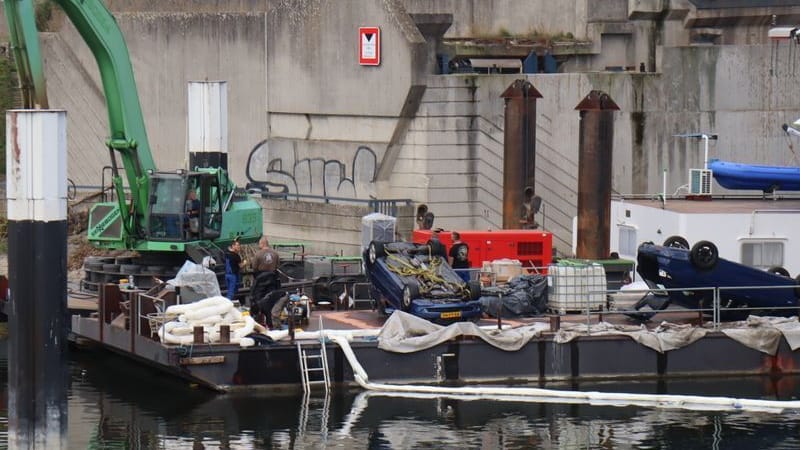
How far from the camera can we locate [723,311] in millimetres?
29219

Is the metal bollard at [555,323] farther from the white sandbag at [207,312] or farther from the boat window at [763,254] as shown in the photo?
the white sandbag at [207,312]

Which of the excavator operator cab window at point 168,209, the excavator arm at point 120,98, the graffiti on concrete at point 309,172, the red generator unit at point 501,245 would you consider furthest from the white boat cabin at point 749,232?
the graffiti on concrete at point 309,172

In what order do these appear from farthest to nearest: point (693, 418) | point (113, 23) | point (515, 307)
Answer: point (113, 23) → point (515, 307) → point (693, 418)

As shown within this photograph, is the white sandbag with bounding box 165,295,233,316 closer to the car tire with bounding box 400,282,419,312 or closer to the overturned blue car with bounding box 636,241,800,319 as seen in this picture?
the car tire with bounding box 400,282,419,312

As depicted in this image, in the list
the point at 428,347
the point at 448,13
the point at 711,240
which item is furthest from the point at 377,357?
the point at 448,13

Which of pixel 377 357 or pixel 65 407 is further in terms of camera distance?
pixel 377 357

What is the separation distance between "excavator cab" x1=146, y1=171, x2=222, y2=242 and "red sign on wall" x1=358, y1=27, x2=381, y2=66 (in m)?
7.69

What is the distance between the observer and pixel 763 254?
30.5 m

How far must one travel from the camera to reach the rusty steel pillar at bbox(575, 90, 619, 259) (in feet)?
110

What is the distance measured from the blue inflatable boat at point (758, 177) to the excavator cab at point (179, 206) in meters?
9.66

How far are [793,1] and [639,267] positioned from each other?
1489 centimetres

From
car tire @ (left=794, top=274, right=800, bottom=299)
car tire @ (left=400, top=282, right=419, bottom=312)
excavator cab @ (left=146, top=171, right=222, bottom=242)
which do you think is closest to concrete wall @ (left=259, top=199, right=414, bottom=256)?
excavator cab @ (left=146, top=171, right=222, bottom=242)

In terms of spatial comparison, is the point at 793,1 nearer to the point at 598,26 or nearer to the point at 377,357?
the point at 598,26

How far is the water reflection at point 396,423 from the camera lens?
24.5 m
